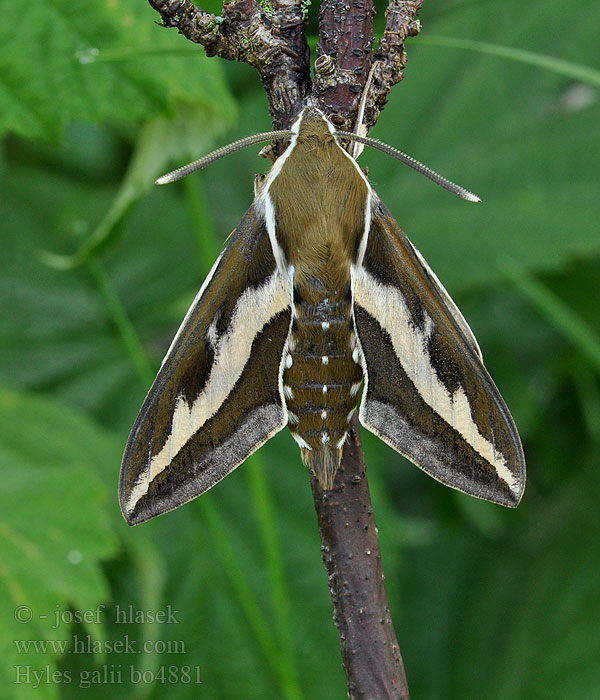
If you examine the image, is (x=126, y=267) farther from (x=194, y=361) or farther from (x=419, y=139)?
(x=194, y=361)

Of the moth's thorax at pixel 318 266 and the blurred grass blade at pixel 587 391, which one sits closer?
the moth's thorax at pixel 318 266

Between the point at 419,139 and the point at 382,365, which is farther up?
the point at 419,139

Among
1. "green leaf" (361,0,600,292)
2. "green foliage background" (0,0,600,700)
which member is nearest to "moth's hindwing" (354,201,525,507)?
"green foliage background" (0,0,600,700)

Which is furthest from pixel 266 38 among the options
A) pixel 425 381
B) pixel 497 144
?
pixel 497 144

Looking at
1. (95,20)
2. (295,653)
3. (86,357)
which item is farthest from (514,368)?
(95,20)

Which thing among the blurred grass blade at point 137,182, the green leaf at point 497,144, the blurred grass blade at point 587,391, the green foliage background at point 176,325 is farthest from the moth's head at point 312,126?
the blurred grass blade at point 587,391

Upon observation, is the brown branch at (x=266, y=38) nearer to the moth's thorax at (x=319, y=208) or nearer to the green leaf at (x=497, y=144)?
the moth's thorax at (x=319, y=208)

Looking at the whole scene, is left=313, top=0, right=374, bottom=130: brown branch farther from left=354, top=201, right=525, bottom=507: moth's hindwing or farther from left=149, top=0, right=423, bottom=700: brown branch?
left=354, top=201, right=525, bottom=507: moth's hindwing
